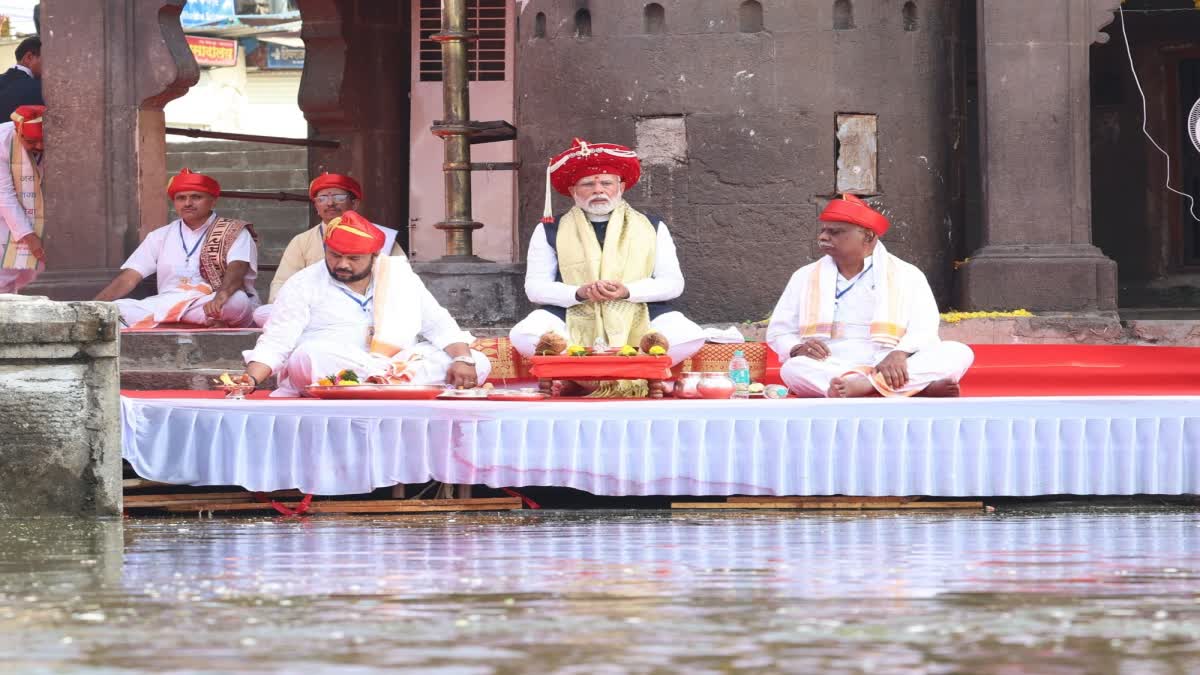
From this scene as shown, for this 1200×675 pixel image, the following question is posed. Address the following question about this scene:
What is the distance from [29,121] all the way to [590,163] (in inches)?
176

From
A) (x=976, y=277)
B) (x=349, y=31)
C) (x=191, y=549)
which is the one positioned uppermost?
(x=349, y=31)

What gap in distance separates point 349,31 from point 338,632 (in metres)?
11.0

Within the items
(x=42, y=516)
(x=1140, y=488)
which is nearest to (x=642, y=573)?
(x=42, y=516)

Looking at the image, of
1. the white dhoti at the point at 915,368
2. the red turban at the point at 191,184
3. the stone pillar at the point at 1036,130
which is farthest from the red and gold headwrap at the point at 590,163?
the red turban at the point at 191,184

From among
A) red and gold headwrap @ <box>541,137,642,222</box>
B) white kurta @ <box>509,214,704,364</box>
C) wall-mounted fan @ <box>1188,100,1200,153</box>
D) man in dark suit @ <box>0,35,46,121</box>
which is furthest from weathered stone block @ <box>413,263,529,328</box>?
man in dark suit @ <box>0,35,46,121</box>

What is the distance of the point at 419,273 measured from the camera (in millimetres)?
11078

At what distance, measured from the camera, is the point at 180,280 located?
11.5m

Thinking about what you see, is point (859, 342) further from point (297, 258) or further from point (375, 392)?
point (297, 258)

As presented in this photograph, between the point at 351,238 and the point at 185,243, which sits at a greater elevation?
the point at 185,243

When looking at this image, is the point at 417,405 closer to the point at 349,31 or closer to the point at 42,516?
the point at 42,516

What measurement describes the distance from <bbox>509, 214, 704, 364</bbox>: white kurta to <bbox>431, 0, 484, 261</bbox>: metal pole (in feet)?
5.25

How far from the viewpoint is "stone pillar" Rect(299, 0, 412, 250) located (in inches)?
571

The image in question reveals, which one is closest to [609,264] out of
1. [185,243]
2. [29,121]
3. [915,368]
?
[915,368]

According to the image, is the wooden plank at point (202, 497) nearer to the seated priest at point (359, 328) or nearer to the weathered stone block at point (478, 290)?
the seated priest at point (359, 328)
